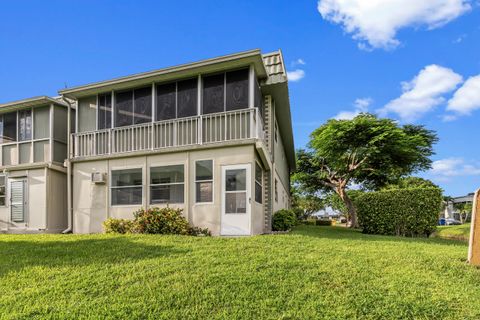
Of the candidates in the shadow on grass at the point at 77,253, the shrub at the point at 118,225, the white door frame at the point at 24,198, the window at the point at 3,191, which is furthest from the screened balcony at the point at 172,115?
the shadow on grass at the point at 77,253

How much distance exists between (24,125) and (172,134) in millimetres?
7198

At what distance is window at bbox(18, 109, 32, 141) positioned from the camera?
13.5m

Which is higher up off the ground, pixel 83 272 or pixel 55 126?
pixel 55 126

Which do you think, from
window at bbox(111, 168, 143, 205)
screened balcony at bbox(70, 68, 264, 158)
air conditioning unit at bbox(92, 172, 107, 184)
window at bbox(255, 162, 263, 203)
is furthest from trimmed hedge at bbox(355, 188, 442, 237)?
air conditioning unit at bbox(92, 172, 107, 184)

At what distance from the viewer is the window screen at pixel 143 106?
11.4m

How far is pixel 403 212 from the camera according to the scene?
13.0 meters

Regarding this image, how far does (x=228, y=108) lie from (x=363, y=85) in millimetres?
6266

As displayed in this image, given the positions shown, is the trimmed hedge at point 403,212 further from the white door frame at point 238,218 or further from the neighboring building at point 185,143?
the white door frame at point 238,218

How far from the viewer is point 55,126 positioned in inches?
516

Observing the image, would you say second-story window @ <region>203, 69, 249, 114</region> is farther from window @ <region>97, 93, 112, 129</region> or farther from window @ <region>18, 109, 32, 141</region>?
window @ <region>18, 109, 32, 141</region>

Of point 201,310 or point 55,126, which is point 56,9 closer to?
point 55,126

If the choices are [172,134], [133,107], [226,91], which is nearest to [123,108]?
[133,107]

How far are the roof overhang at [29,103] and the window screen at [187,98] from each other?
5.61 m

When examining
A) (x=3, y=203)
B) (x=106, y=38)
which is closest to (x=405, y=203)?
(x=106, y=38)
